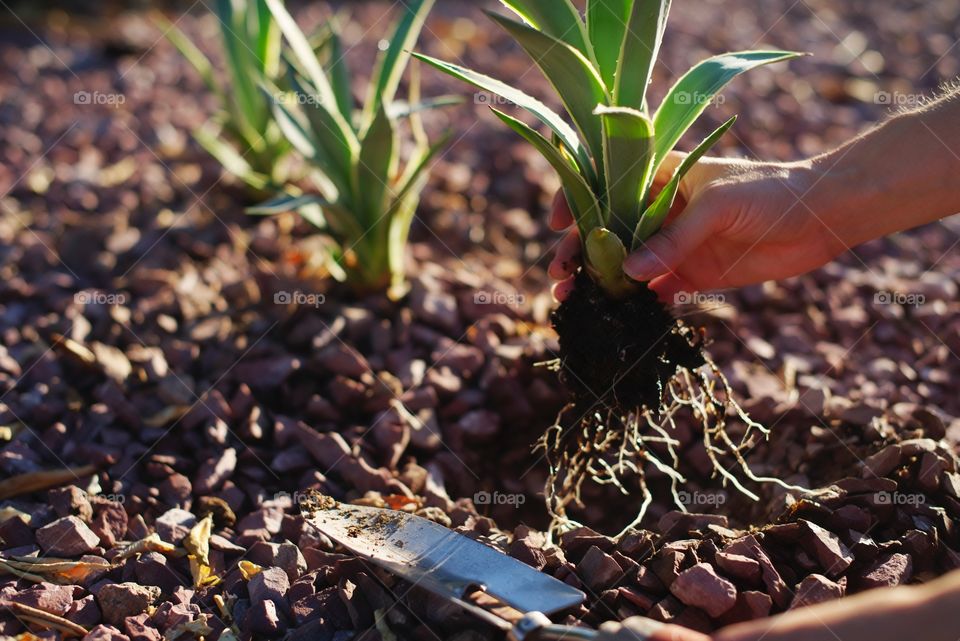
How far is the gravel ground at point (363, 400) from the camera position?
4.94 feet

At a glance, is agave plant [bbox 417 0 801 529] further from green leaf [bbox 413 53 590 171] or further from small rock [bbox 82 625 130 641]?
small rock [bbox 82 625 130 641]

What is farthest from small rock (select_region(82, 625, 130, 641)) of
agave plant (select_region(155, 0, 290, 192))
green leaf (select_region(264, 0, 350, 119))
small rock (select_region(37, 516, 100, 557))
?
agave plant (select_region(155, 0, 290, 192))

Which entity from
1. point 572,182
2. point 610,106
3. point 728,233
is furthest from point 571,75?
point 728,233

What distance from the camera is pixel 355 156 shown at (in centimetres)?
229

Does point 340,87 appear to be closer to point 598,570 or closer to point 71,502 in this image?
point 71,502

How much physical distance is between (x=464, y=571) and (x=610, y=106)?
2.77 feet

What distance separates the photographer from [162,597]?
5.12 feet

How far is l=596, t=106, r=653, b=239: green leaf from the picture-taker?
1515 mm

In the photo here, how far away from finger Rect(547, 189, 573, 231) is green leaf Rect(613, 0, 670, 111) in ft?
0.87

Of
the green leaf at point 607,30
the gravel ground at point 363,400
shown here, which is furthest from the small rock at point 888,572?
the green leaf at point 607,30

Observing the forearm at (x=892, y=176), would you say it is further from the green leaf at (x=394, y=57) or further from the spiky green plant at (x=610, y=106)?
the green leaf at (x=394, y=57)

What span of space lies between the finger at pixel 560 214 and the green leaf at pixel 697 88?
244 millimetres

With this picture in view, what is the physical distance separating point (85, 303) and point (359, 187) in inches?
31.4

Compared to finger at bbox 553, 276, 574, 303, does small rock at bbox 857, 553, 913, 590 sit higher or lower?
→ lower
